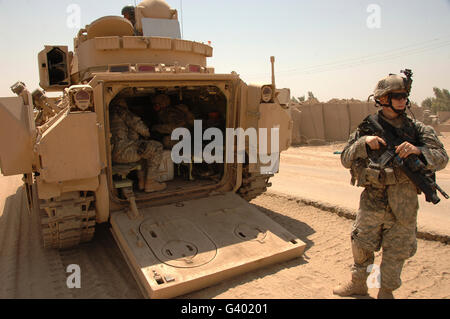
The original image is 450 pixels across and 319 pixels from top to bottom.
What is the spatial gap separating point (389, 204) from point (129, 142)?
10.1ft

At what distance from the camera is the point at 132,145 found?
455cm

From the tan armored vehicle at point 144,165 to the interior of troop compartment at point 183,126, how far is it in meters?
0.02

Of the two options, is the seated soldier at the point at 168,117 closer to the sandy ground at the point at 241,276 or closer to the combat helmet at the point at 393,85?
the sandy ground at the point at 241,276

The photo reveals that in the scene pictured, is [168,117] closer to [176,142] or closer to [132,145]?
[176,142]

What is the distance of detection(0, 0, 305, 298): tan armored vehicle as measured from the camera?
141 inches

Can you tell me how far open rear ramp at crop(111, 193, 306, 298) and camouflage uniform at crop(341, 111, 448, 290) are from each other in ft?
3.58

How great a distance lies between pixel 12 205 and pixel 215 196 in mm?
4313

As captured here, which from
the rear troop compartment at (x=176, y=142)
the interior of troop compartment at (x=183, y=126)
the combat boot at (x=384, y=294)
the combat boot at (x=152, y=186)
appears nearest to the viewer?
the combat boot at (x=384, y=294)

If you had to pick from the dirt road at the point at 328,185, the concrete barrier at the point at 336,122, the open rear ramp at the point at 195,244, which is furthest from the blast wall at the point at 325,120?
the open rear ramp at the point at 195,244

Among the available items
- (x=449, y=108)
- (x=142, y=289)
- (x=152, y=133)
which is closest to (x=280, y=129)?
(x=152, y=133)

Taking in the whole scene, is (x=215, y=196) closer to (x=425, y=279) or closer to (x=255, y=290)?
(x=255, y=290)

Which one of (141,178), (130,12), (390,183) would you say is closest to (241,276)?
(390,183)

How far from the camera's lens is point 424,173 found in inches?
110

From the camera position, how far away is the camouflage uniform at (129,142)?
4.49 meters
